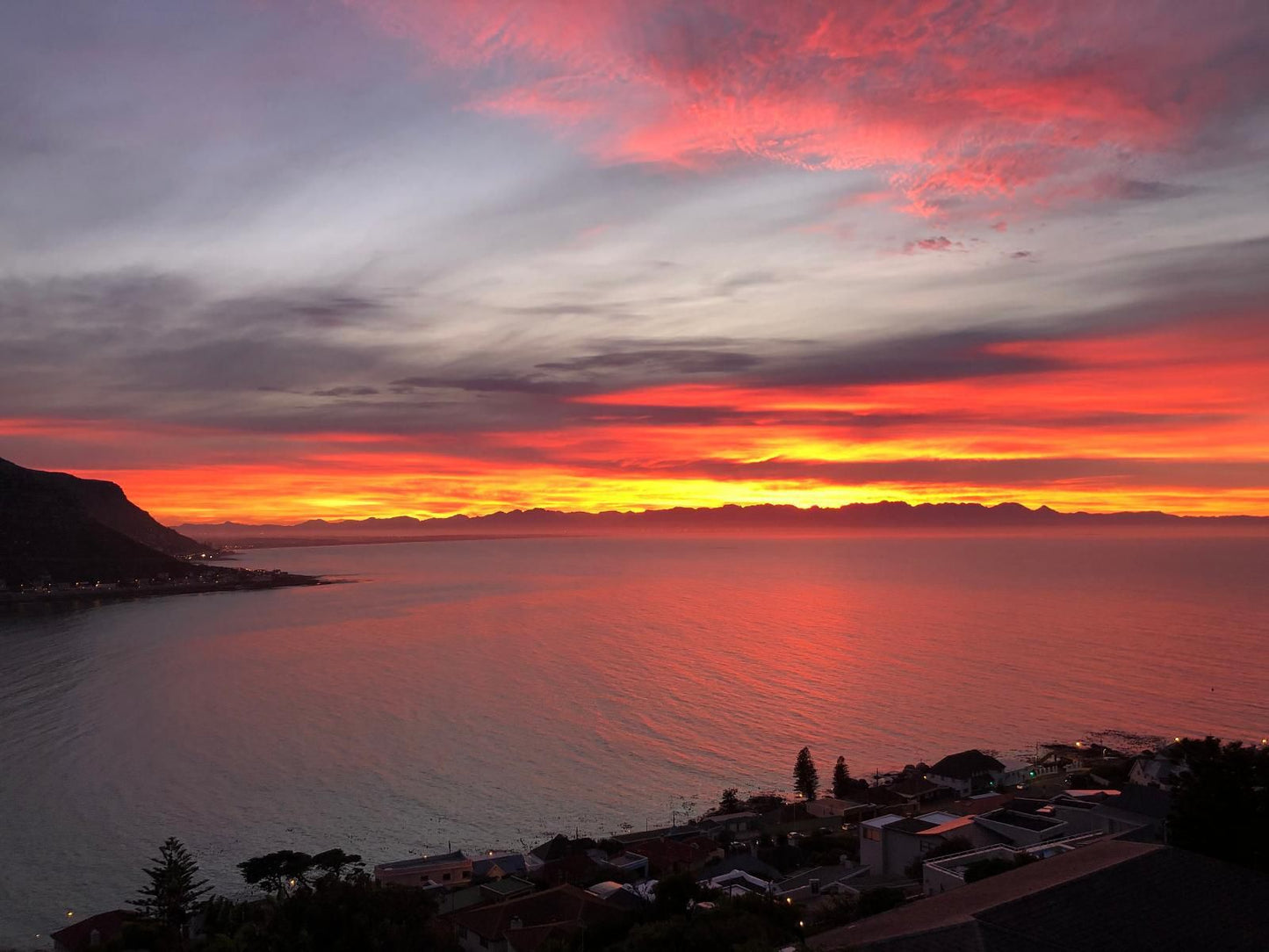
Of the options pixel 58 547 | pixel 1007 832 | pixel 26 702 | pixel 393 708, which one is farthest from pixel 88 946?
pixel 58 547

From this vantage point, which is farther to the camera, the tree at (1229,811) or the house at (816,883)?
the house at (816,883)

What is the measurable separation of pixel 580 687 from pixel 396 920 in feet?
161

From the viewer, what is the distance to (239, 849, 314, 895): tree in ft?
93.0

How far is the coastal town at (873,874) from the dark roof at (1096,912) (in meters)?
0.04

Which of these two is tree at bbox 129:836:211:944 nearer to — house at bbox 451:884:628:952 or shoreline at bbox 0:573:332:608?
house at bbox 451:884:628:952

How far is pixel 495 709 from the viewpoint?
188ft

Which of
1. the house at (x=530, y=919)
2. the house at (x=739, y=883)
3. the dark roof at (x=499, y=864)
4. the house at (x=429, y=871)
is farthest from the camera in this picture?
the dark roof at (x=499, y=864)

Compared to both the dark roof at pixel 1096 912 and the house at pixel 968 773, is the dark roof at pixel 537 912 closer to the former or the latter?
the dark roof at pixel 1096 912

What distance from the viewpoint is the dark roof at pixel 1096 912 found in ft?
42.2

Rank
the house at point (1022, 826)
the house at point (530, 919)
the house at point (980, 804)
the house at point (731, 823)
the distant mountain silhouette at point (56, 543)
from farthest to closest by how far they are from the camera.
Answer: the distant mountain silhouette at point (56, 543) → the house at point (731, 823) → the house at point (980, 804) → the house at point (1022, 826) → the house at point (530, 919)

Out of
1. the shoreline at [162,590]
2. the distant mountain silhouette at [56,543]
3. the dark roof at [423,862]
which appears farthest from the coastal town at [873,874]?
the distant mountain silhouette at [56,543]

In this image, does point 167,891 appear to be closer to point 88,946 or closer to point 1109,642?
point 88,946

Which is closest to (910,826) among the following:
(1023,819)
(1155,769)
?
(1023,819)

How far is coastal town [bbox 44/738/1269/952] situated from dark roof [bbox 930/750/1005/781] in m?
0.07
